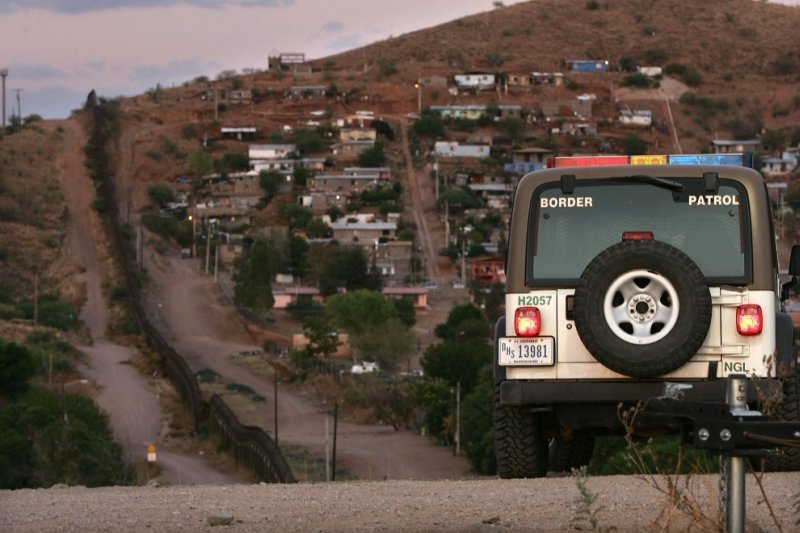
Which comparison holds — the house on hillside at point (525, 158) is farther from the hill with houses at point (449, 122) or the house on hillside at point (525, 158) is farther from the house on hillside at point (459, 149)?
the house on hillside at point (459, 149)

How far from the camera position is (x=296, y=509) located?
9078 mm

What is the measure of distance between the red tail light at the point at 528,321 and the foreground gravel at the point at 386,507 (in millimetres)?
989

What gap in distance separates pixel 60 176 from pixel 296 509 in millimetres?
103351

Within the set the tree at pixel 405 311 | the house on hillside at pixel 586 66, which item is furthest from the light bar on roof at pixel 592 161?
the house on hillside at pixel 586 66

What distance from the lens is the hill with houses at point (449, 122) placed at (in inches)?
4060

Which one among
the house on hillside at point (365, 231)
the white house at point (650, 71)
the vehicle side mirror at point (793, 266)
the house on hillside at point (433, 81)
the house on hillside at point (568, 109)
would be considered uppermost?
the white house at point (650, 71)

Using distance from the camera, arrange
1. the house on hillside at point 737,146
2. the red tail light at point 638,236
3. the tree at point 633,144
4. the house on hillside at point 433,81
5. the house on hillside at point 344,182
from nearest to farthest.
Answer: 1. the red tail light at point 638,236
2. the house on hillside at point 344,182
3. the tree at point 633,144
4. the house on hillside at point 737,146
5. the house on hillside at point 433,81

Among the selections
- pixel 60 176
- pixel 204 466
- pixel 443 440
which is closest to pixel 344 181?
pixel 60 176

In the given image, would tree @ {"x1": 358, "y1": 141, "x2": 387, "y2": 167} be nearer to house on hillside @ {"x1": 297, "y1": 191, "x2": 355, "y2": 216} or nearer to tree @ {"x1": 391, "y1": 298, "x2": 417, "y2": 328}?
house on hillside @ {"x1": 297, "y1": 191, "x2": 355, "y2": 216}

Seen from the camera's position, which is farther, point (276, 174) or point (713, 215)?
point (276, 174)

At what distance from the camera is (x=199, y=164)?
122m

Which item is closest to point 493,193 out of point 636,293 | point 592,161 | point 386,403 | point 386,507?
point 386,403

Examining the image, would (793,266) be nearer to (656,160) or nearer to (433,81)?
(656,160)

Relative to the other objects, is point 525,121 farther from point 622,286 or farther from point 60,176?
point 622,286
